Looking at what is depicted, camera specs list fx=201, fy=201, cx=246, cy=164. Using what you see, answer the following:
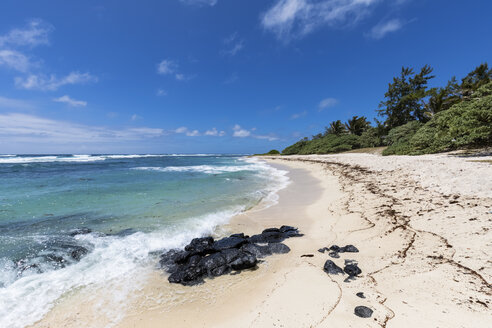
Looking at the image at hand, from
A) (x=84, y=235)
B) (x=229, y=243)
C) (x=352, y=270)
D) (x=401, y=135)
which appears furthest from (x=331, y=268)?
(x=401, y=135)

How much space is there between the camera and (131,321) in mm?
2984

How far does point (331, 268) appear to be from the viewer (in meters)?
3.56

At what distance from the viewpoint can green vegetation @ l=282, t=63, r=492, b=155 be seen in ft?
43.7

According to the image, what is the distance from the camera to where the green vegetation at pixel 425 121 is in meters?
13.3

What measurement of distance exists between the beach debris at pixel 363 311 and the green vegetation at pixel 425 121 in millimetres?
16842

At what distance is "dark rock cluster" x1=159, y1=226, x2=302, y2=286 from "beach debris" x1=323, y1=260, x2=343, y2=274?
3.69ft

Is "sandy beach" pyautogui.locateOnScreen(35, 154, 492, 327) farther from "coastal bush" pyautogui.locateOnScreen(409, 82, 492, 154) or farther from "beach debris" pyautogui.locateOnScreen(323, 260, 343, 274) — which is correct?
"coastal bush" pyautogui.locateOnScreen(409, 82, 492, 154)

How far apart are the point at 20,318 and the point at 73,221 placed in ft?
15.8

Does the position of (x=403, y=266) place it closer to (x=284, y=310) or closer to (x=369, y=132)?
(x=284, y=310)

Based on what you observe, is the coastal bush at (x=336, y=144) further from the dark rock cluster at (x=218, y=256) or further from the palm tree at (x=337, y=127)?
the dark rock cluster at (x=218, y=256)

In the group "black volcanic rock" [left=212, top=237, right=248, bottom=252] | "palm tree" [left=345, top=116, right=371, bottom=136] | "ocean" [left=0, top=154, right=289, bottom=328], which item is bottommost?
"ocean" [left=0, top=154, right=289, bottom=328]

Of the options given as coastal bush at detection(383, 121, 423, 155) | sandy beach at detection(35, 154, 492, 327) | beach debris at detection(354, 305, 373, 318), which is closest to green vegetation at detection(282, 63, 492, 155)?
coastal bush at detection(383, 121, 423, 155)

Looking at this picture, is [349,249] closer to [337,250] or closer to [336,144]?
[337,250]

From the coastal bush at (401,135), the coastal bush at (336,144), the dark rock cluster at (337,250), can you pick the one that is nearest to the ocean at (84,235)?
the dark rock cluster at (337,250)
